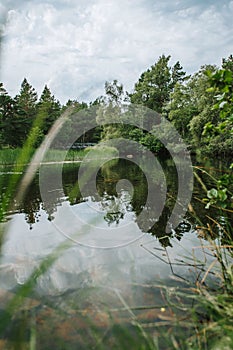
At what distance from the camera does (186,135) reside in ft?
94.3

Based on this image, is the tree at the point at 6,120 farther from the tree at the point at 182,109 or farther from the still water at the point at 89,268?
the tree at the point at 182,109

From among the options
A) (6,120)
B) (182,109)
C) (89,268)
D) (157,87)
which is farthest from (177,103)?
(6,120)

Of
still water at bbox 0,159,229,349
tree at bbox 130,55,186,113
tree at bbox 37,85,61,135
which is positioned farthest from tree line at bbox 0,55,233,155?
tree at bbox 37,85,61,135

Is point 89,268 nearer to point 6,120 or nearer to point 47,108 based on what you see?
point 6,120

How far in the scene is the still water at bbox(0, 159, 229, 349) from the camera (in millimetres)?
1552

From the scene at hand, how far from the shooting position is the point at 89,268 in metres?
3.00

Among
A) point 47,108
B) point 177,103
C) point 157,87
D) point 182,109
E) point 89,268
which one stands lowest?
point 89,268

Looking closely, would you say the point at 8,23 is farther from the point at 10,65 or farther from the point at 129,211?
the point at 129,211

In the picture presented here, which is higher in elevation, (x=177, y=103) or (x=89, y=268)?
(x=177, y=103)

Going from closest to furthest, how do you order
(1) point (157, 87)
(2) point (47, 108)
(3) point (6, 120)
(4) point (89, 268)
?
1. (2) point (47, 108)
2. (3) point (6, 120)
3. (4) point (89, 268)
4. (1) point (157, 87)

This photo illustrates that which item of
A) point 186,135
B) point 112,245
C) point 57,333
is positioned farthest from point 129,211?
point 186,135

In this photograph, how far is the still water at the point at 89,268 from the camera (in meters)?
1.55

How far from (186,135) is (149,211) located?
24.4 m

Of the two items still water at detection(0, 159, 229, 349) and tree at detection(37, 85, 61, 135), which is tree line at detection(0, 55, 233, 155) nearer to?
still water at detection(0, 159, 229, 349)
